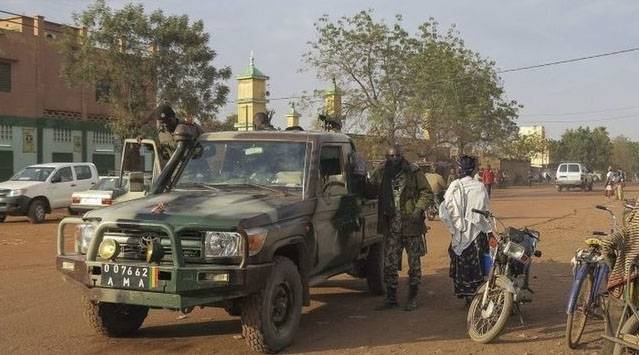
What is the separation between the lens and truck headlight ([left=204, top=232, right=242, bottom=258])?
532 centimetres

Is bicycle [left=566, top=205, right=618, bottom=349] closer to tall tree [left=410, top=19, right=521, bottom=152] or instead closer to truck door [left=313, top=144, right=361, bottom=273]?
truck door [left=313, top=144, right=361, bottom=273]

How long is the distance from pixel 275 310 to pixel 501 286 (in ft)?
6.79

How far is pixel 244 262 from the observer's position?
527 cm

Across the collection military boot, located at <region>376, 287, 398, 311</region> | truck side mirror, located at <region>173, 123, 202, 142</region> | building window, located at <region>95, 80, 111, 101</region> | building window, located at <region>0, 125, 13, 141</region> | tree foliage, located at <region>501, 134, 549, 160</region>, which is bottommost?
military boot, located at <region>376, 287, 398, 311</region>

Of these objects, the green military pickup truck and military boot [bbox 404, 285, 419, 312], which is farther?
military boot [bbox 404, 285, 419, 312]

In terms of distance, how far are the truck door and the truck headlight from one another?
1.22 m

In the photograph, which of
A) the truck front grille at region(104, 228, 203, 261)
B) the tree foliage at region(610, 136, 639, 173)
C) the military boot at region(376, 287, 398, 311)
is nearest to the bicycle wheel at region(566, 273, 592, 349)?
the military boot at region(376, 287, 398, 311)

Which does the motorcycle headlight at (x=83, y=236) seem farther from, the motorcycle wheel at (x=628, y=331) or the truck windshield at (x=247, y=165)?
the motorcycle wheel at (x=628, y=331)

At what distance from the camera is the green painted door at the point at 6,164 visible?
3102 centimetres

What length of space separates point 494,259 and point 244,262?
2578 millimetres

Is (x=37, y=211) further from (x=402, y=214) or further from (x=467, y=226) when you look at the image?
(x=467, y=226)

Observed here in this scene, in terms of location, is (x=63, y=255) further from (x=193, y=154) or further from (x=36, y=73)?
(x=36, y=73)

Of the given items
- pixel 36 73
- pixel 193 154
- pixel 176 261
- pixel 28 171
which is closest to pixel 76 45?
pixel 36 73

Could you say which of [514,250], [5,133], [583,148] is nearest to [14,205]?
[5,133]
